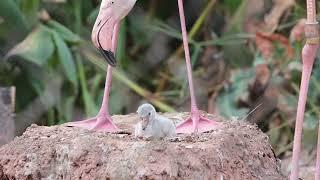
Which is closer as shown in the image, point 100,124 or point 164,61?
point 100,124

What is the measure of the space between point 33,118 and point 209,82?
3.36 feet

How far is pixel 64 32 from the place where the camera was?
4262 millimetres

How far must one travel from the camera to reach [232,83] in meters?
4.62

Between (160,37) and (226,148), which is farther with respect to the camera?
(160,37)

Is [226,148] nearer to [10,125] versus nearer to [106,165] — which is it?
[106,165]

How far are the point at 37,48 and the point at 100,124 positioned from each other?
4.17ft

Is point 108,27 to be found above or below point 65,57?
below

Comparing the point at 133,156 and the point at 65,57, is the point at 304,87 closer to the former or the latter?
the point at 133,156

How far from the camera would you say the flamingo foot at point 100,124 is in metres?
2.85

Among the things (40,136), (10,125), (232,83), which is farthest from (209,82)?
(40,136)

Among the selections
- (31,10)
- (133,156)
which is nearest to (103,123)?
(133,156)

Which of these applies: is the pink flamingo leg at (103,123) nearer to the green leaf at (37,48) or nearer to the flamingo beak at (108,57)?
the flamingo beak at (108,57)

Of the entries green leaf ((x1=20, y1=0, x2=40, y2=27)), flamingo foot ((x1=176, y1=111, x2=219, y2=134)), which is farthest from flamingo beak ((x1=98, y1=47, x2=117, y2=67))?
green leaf ((x1=20, y1=0, x2=40, y2=27))

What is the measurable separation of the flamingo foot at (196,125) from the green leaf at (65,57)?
1.23m
